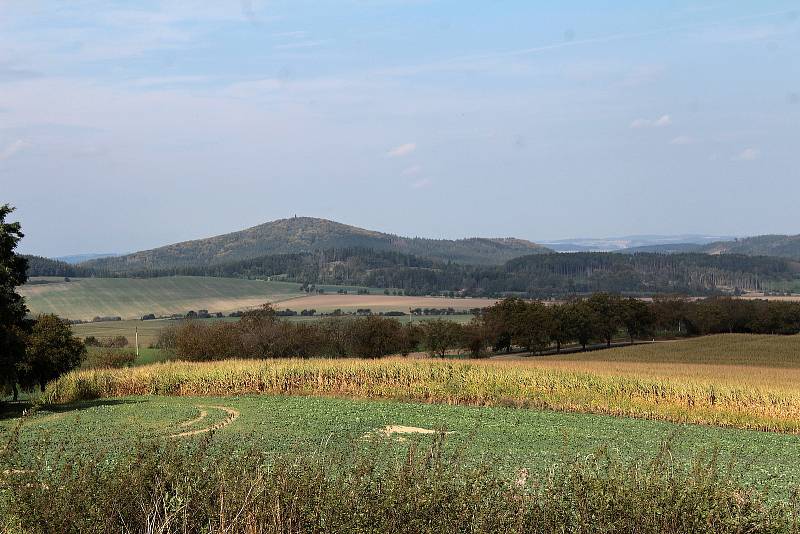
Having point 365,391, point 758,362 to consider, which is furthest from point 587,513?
point 758,362

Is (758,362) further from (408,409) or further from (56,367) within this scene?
(56,367)

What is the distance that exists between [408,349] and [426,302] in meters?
98.2

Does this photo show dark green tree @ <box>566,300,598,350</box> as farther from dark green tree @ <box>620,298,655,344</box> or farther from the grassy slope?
the grassy slope

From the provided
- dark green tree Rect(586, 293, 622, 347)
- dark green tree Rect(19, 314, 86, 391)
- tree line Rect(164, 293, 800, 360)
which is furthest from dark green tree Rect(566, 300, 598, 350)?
dark green tree Rect(19, 314, 86, 391)

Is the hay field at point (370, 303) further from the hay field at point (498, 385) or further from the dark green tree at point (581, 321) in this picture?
the hay field at point (498, 385)

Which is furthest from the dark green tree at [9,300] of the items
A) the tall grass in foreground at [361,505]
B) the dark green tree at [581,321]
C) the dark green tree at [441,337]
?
the dark green tree at [581,321]

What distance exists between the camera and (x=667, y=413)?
113 ft

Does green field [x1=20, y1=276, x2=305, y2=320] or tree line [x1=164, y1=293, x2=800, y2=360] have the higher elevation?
green field [x1=20, y1=276, x2=305, y2=320]

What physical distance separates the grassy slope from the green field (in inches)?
5109

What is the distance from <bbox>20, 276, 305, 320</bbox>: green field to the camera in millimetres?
160625

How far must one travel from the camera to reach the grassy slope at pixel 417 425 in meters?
20.6

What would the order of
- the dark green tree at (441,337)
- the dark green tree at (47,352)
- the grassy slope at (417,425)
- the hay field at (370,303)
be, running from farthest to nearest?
the hay field at (370,303), the dark green tree at (441,337), the dark green tree at (47,352), the grassy slope at (417,425)

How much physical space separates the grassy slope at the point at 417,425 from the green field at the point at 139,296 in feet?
426

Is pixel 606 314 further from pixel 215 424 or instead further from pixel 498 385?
pixel 215 424
